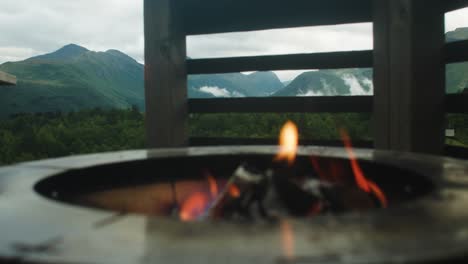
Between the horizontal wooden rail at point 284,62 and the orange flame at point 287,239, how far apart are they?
357cm

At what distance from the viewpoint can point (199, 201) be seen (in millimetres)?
2662

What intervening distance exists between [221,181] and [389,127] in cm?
213

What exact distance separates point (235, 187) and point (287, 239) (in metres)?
0.96

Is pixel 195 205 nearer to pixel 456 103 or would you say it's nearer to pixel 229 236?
pixel 229 236

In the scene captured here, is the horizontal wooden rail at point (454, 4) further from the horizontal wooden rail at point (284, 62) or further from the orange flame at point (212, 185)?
the orange flame at point (212, 185)

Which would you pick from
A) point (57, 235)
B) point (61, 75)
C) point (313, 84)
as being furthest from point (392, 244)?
point (61, 75)

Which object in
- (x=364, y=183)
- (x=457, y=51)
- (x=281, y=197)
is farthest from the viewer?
(x=457, y=51)

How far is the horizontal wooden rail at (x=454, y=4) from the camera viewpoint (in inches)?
156

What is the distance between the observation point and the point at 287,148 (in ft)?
9.62

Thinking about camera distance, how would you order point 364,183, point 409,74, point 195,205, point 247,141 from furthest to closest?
point 247,141
point 409,74
point 195,205
point 364,183

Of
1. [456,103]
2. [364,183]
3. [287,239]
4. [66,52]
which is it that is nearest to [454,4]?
[456,103]

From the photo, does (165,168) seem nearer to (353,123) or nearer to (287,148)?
(287,148)

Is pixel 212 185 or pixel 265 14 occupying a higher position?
pixel 265 14

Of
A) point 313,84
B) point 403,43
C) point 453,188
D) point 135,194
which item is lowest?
point 135,194
